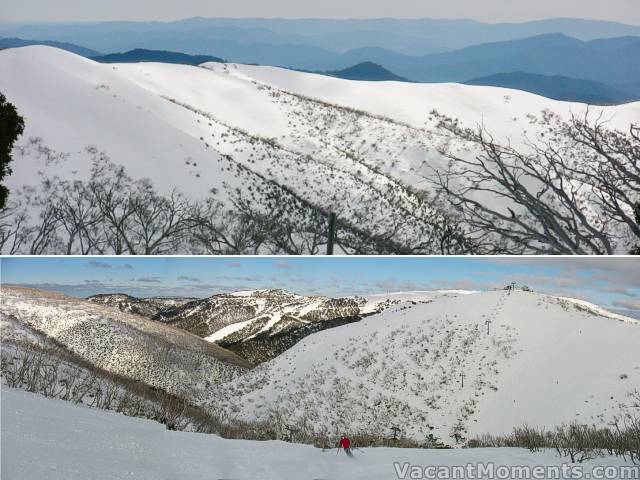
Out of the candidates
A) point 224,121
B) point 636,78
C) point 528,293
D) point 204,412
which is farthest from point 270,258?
point 224,121

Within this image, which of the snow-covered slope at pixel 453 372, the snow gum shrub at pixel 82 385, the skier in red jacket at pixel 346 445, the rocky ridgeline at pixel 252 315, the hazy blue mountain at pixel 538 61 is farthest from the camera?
the hazy blue mountain at pixel 538 61

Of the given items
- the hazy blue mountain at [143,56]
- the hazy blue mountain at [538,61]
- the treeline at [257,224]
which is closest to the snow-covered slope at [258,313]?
the treeline at [257,224]

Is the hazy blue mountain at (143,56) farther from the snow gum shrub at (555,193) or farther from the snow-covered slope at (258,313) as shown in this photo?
the snow gum shrub at (555,193)

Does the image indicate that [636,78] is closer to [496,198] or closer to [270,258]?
[496,198]

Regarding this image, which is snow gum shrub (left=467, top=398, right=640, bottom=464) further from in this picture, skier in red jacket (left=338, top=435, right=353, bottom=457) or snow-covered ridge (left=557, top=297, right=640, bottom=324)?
skier in red jacket (left=338, top=435, right=353, bottom=457)

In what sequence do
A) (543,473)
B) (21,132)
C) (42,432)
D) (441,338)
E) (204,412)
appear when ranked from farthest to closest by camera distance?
(21,132) → (441,338) → (204,412) → (543,473) → (42,432)

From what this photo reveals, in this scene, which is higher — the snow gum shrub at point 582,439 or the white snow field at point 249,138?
the white snow field at point 249,138

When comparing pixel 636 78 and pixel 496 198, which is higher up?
pixel 636 78
